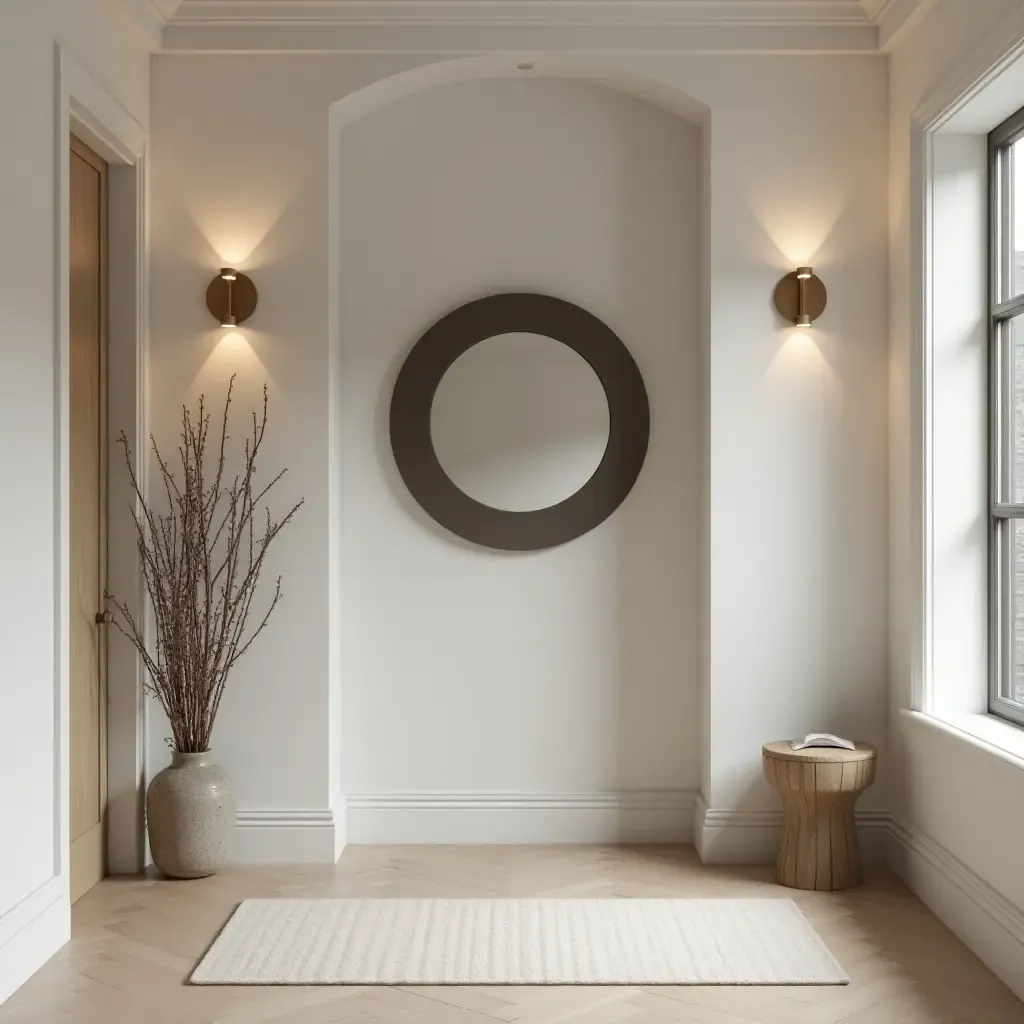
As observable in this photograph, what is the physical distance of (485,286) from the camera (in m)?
4.29

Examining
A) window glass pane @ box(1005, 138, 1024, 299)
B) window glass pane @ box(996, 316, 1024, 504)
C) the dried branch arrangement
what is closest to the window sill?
window glass pane @ box(996, 316, 1024, 504)

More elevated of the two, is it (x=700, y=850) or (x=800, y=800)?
(x=800, y=800)

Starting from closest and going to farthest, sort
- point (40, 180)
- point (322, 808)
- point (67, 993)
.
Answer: point (67, 993), point (40, 180), point (322, 808)

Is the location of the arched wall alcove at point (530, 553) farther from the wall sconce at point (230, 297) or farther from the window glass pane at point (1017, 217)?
the window glass pane at point (1017, 217)

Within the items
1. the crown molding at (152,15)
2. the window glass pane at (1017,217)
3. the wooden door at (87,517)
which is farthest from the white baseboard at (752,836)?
the crown molding at (152,15)

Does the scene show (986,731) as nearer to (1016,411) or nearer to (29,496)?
(1016,411)

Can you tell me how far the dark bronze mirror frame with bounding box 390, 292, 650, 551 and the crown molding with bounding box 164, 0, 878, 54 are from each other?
93 centimetres

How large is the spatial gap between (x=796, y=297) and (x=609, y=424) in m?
0.81

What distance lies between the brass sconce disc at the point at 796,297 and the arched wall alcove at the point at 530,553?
36 cm

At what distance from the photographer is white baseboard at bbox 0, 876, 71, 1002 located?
2.86 m

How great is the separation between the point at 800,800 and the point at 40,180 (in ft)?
9.78

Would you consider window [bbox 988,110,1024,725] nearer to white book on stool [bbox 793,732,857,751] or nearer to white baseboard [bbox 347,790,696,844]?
white book on stool [bbox 793,732,857,751]

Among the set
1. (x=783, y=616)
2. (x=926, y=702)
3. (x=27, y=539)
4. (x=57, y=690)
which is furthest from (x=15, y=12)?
(x=926, y=702)

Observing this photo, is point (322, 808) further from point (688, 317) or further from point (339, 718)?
point (688, 317)
